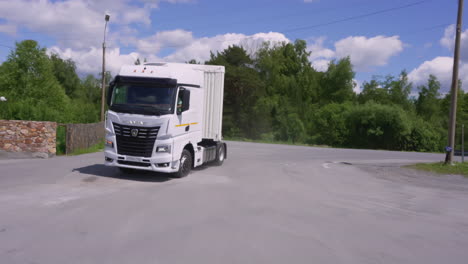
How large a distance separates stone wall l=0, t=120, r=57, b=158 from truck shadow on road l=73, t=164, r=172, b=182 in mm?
3694

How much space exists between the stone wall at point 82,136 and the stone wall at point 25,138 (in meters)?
1.73

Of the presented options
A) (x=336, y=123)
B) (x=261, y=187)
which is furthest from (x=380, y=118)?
(x=261, y=187)

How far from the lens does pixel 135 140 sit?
34.9ft

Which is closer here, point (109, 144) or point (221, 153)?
point (109, 144)

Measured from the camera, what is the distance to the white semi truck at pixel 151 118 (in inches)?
414

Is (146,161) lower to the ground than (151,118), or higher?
lower

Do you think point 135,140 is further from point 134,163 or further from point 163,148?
point 163,148

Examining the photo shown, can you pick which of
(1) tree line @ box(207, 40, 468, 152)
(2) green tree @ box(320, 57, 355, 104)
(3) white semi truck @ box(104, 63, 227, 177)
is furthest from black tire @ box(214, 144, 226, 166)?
(2) green tree @ box(320, 57, 355, 104)

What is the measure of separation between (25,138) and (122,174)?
5938 mm

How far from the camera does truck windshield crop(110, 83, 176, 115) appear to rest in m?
10.6

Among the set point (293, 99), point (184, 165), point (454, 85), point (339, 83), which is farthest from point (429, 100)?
point (184, 165)

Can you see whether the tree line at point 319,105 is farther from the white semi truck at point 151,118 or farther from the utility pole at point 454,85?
the white semi truck at point 151,118

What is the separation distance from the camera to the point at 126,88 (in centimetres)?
1107

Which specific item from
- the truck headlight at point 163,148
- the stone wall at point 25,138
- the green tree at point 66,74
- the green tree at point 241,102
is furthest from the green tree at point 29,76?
the truck headlight at point 163,148
